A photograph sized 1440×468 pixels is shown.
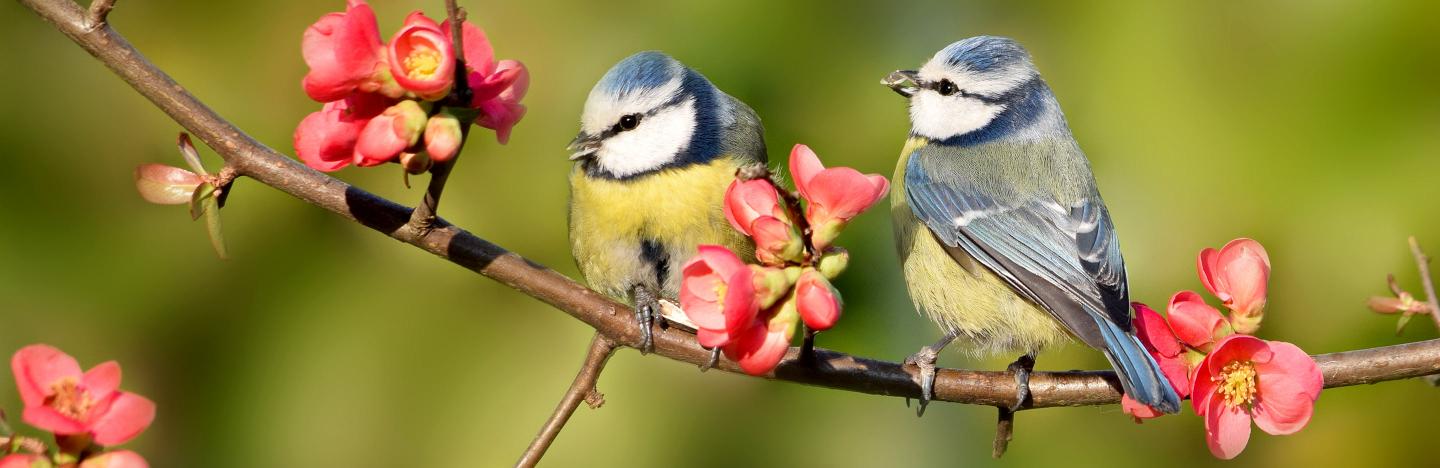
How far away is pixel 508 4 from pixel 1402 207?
154cm

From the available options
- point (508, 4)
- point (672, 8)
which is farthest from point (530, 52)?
point (672, 8)

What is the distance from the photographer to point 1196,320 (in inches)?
36.6

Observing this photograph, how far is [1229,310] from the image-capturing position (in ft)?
3.16

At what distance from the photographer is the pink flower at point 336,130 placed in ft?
2.44

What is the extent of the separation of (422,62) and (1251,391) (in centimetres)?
66

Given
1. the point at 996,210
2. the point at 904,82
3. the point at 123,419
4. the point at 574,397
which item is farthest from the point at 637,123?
the point at 123,419

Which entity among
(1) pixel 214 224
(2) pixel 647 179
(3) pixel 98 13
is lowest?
(2) pixel 647 179

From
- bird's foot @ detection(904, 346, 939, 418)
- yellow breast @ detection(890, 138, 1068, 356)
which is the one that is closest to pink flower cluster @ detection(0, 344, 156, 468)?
bird's foot @ detection(904, 346, 939, 418)

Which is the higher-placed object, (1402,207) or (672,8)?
(672,8)

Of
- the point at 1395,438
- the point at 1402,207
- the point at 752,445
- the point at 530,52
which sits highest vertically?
the point at 530,52

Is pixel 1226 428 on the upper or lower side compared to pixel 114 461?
lower

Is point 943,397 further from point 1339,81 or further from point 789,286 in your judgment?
point 1339,81

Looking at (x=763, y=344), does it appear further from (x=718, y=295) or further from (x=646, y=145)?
(x=646, y=145)

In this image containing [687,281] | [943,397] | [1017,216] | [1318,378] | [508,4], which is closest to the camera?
→ [687,281]
